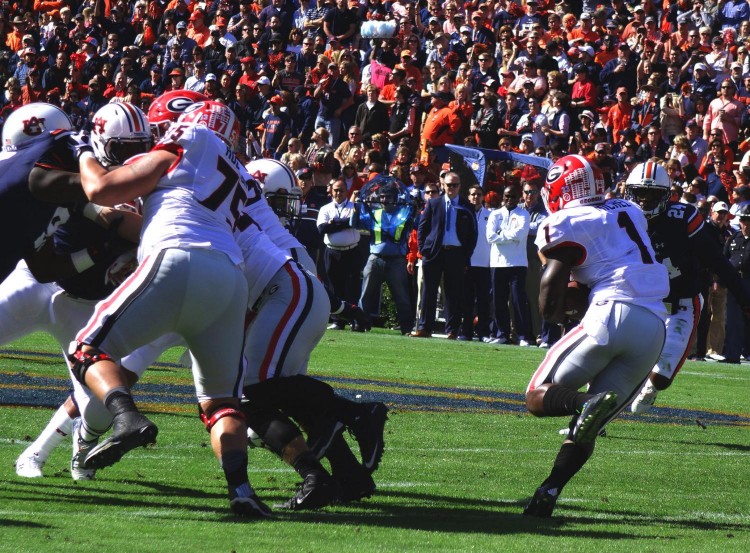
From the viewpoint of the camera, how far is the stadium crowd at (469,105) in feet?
52.0

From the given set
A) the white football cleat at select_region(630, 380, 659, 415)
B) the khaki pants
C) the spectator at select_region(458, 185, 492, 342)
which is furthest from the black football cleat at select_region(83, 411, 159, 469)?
the khaki pants

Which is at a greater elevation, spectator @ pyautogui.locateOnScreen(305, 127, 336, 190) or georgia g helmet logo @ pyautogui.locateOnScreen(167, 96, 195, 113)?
georgia g helmet logo @ pyautogui.locateOnScreen(167, 96, 195, 113)

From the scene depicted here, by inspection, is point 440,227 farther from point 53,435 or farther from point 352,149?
point 53,435

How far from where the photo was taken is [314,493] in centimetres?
519

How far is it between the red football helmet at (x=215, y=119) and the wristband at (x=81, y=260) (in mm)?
740

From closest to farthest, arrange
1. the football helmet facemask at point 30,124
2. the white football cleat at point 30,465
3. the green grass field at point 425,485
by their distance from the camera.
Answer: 1. the green grass field at point 425,485
2. the white football cleat at point 30,465
3. the football helmet facemask at point 30,124

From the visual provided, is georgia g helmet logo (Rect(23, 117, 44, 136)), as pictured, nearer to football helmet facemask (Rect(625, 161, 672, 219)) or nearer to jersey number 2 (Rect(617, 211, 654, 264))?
jersey number 2 (Rect(617, 211, 654, 264))

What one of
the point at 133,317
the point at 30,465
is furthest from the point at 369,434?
the point at 30,465

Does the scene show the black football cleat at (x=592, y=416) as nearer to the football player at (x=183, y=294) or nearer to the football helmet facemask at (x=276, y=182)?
the football player at (x=183, y=294)

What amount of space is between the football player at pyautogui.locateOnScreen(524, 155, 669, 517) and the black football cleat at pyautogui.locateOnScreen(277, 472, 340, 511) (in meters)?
1.04

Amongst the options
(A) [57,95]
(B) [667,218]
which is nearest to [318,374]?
(B) [667,218]

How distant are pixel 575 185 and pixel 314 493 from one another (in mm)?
1924

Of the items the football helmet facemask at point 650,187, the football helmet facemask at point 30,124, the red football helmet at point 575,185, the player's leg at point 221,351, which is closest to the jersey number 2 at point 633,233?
the red football helmet at point 575,185

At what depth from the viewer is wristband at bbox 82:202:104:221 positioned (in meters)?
5.48
